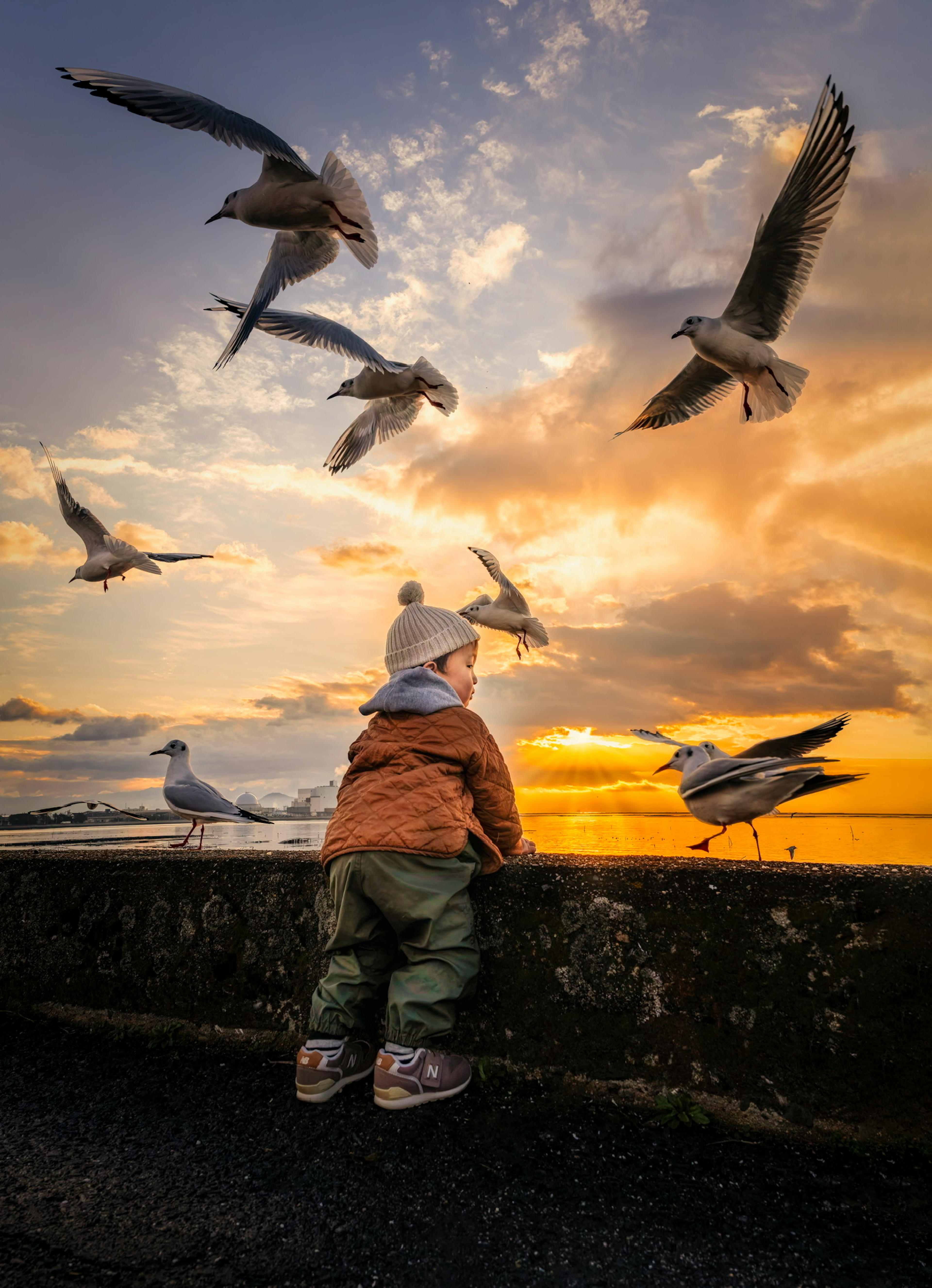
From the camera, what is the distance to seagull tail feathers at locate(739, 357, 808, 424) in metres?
6.38

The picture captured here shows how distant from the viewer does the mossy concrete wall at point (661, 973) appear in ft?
6.13

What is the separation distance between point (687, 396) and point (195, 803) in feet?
21.4

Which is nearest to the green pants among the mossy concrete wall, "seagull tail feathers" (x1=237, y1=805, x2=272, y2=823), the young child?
the young child

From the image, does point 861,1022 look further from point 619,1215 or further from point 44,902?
point 44,902

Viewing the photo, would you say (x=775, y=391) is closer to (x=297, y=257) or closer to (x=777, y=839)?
(x=297, y=257)

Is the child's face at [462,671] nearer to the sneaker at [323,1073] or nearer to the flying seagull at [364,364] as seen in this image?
the sneaker at [323,1073]

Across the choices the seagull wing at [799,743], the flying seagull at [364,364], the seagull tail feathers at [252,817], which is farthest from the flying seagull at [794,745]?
the flying seagull at [364,364]

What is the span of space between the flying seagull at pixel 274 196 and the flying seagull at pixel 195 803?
3.42 m

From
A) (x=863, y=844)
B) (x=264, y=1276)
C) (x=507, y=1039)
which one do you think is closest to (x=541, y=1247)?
(x=264, y=1276)

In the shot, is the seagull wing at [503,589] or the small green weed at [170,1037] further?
the seagull wing at [503,589]

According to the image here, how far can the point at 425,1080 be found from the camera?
6.78 feet

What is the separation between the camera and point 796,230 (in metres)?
5.62

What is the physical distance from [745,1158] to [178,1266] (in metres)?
1.36

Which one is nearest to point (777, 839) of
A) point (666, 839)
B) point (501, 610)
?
point (666, 839)
